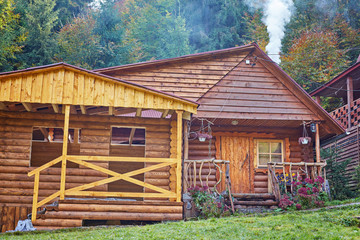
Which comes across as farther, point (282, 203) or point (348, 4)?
point (348, 4)

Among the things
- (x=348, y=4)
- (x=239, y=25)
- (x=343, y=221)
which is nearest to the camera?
(x=343, y=221)

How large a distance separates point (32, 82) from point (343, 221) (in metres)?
9.41

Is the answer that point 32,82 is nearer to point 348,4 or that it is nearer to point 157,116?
point 157,116

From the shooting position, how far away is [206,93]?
1805cm

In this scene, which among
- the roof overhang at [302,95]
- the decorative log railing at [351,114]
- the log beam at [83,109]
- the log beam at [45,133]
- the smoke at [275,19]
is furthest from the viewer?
the smoke at [275,19]

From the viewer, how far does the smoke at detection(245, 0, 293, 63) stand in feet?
133

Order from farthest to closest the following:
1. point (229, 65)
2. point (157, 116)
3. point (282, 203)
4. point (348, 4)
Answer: point (348, 4) < point (229, 65) < point (157, 116) < point (282, 203)

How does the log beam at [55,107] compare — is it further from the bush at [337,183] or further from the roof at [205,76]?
the bush at [337,183]

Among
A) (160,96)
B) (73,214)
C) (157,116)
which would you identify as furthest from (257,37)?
(73,214)

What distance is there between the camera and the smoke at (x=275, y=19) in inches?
1594

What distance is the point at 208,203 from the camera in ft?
46.7

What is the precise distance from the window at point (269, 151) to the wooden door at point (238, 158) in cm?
50

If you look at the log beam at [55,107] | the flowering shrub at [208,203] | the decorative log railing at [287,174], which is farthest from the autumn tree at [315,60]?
the log beam at [55,107]

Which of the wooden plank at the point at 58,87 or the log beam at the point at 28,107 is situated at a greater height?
the wooden plank at the point at 58,87
